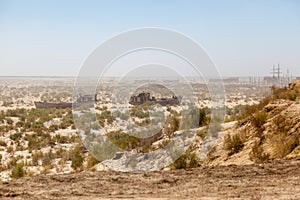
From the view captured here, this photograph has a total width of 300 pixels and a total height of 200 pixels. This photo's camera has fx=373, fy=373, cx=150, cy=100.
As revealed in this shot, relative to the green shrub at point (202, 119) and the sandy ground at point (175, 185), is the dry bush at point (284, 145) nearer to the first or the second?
the sandy ground at point (175, 185)

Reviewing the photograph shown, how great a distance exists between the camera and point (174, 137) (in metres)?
15.6

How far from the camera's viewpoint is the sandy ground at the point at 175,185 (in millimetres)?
6885

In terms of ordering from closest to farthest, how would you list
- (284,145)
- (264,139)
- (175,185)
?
(175,185)
(284,145)
(264,139)

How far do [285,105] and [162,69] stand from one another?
589 cm

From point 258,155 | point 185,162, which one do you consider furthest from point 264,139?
point 185,162

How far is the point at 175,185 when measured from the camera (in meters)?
7.64

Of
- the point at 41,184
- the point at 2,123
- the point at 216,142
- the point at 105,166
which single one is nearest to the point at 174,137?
the point at 216,142

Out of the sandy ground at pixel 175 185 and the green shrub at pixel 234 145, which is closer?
the sandy ground at pixel 175 185

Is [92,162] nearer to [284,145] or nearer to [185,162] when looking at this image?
[185,162]

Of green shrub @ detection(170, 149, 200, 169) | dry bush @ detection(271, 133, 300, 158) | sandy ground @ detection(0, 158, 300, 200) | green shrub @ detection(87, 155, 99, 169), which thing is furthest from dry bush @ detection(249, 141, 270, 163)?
green shrub @ detection(87, 155, 99, 169)

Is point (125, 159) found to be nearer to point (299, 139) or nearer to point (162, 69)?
point (162, 69)

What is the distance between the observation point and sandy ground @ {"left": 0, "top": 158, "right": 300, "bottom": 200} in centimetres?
689

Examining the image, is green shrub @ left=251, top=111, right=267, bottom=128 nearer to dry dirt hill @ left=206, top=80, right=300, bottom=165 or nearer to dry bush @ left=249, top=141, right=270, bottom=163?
dry dirt hill @ left=206, top=80, right=300, bottom=165

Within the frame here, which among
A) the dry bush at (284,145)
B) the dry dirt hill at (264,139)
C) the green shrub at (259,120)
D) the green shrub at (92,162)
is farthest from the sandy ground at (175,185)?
the green shrub at (92,162)
